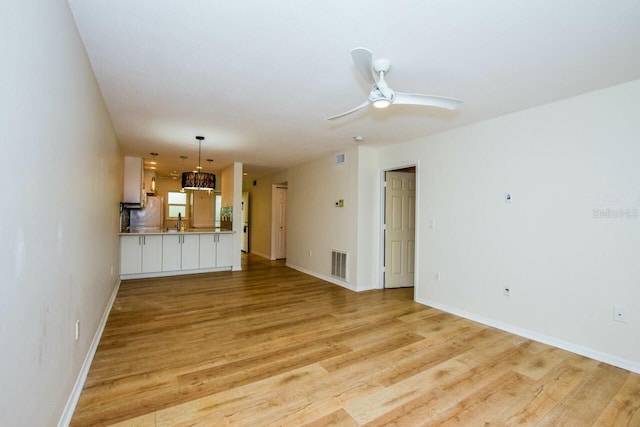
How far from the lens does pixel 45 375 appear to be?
149cm

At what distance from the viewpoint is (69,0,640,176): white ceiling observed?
5.76ft

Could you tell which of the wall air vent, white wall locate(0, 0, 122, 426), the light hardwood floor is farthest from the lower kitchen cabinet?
white wall locate(0, 0, 122, 426)

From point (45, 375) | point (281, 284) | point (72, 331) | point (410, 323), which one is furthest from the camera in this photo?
point (281, 284)

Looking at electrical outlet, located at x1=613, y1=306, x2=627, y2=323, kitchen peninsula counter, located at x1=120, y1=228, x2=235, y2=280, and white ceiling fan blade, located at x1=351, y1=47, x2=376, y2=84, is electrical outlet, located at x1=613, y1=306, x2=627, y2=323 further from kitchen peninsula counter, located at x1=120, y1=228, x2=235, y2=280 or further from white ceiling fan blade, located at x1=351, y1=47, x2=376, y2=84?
kitchen peninsula counter, located at x1=120, y1=228, x2=235, y2=280

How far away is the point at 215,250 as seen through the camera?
657 cm

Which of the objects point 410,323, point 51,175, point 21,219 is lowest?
point 410,323

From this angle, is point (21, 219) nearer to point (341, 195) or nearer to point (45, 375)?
point (45, 375)

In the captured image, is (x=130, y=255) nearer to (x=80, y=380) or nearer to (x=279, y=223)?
(x=279, y=223)

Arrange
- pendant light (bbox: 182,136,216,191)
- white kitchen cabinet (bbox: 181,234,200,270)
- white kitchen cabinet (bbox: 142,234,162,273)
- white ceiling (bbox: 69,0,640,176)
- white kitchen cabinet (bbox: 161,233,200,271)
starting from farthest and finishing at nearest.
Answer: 1. white kitchen cabinet (bbox: 181,234,200,270)
2. white kitchen cabinet (bbox: 161,233,200,271)
3. white kitchen cabinet (bbox: 142,234,162,273)
4. pendant light (bbox: 182,136,216,191)
5. white ceiling (bbox: 69,0,640,176)

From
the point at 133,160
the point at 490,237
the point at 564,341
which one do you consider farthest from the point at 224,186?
the point at 564,341

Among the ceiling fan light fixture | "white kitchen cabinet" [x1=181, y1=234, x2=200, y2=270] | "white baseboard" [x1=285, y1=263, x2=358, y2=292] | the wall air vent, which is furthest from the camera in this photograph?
"white kitchen cabinet" [x1=181, y1=234, x2=200, y2=270]

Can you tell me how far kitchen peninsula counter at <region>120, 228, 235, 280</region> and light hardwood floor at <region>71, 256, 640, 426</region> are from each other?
1940 mm

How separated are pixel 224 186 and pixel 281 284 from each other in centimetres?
323

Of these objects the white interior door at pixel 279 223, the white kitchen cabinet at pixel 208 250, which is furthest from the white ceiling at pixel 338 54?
the white interior door at pixel 279 223
